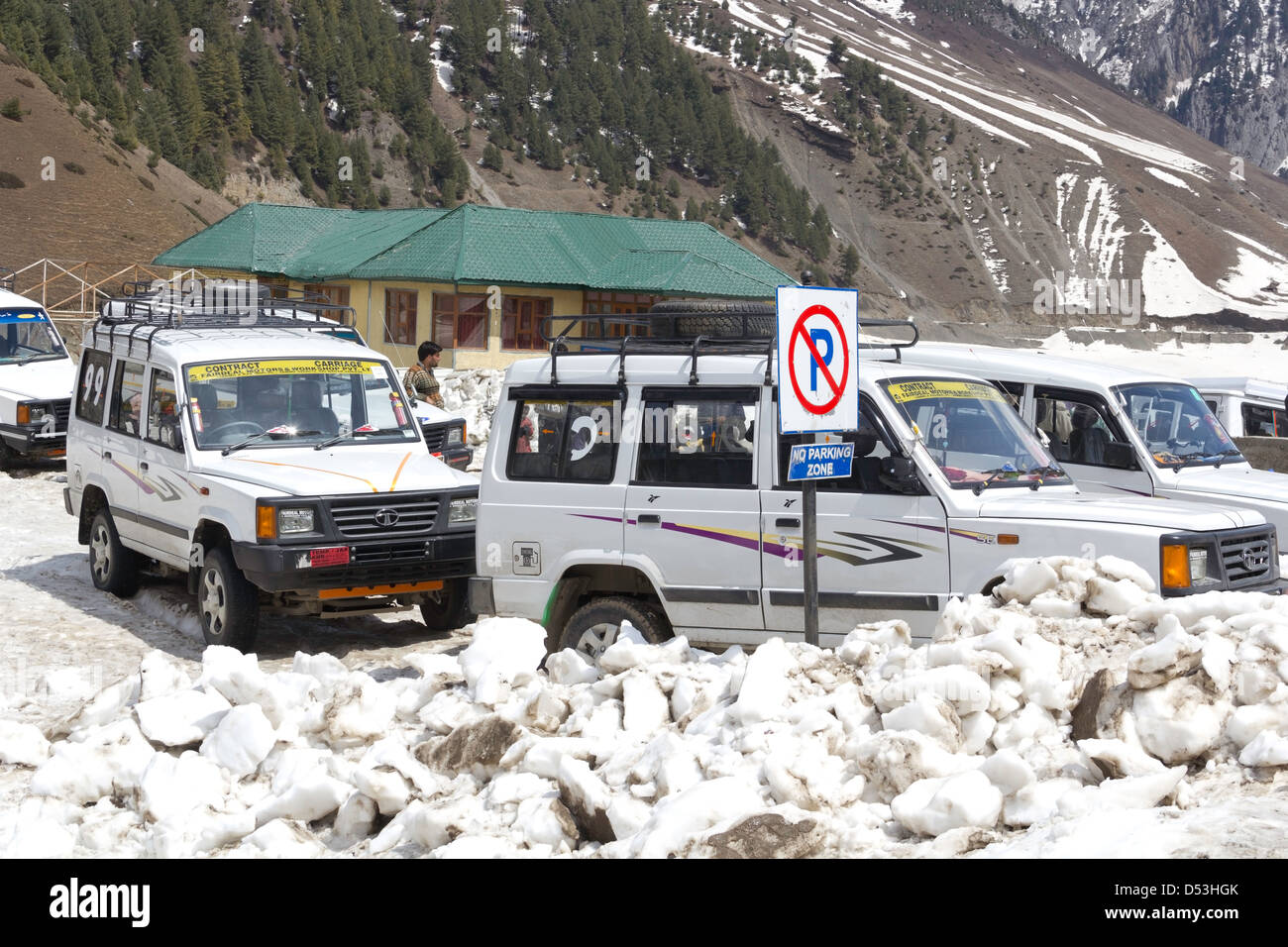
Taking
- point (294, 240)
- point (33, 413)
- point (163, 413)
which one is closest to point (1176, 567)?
point (163, 413)

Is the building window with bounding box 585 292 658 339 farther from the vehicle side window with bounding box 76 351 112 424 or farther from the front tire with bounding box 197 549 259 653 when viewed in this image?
the front tire with bounding box 197 549 259 653

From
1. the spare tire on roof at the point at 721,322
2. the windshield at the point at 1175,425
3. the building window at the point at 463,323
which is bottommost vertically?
the windshield at the point at 1175,425

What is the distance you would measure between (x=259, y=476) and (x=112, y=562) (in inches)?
106

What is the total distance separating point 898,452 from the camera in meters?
7.94

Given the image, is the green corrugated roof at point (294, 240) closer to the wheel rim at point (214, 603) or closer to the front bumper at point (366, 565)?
the wheel rim at point (214, 603)

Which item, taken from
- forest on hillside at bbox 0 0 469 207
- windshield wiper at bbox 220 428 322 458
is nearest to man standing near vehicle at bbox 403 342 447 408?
windshield wiper at bbox 220 428 322 458

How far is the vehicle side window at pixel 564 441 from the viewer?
865cm

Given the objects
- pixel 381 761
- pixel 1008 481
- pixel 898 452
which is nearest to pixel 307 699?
pixel 381 761

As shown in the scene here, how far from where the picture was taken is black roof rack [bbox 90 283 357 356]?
12.6 m

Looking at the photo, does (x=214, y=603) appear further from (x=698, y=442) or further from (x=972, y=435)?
(x=972, y=435)

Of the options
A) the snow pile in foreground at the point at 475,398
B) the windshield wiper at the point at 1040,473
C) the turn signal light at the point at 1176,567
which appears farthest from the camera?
the snow pile in foreground at the point at 475,398

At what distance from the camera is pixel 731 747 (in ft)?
20.0

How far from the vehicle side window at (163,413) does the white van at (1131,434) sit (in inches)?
254

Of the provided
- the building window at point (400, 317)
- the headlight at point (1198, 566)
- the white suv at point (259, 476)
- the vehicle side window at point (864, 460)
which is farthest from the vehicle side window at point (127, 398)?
the building window at point (400, 317)
